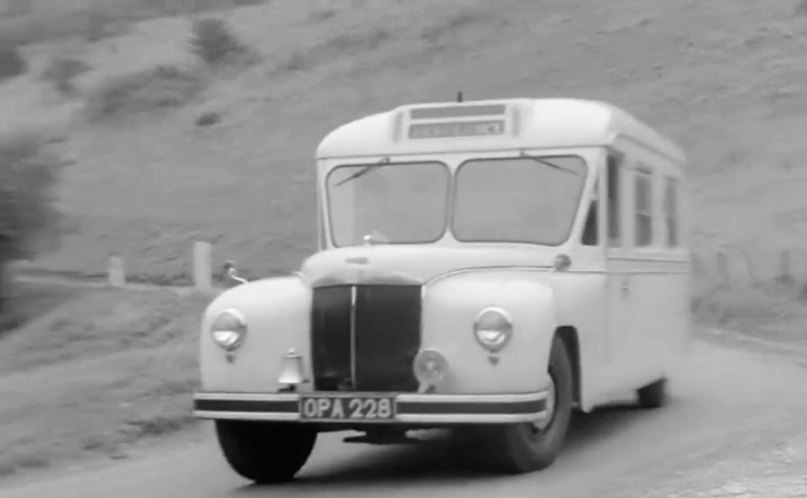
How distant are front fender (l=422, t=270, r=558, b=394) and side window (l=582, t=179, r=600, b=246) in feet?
4.08

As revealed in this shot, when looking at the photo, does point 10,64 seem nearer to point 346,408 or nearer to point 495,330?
point 346,408

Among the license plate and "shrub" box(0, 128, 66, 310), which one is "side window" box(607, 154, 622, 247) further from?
"shrub" box(0, 128, 66, 310)

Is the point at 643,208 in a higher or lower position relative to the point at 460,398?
higher

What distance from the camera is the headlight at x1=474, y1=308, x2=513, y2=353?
8.38 m

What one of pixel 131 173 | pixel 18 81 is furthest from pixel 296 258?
pixel 18 81

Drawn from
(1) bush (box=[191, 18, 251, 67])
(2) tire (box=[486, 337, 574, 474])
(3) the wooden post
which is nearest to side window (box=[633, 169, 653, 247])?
(2) tire (box=[486, 337, 574, 474])

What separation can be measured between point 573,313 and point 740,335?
9.86 m

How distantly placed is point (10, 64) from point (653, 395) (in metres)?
58.0

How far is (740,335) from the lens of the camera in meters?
18.6

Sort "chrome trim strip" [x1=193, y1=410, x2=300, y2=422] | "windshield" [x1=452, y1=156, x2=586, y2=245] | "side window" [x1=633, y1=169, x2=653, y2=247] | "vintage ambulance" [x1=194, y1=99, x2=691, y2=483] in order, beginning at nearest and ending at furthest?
"vintage ambulance" [x1=194, y1=99, x2=691, y2=483], "chrome trim strip" [x1=193, y1=410, x2=300, y2=422], "windshield" [x1=452, y1=156, x2=586, y2=245], "side window" [x1=633, y1=169, x2=653, y2=247]

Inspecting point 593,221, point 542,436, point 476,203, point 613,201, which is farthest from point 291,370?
point 613,201

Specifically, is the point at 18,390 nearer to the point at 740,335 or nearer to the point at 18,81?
the point at 740,335

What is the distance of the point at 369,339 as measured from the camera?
8.63m

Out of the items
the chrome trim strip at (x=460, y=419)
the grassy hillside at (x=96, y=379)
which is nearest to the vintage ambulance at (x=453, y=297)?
the chrome trim strip at (x=460, y=419)
